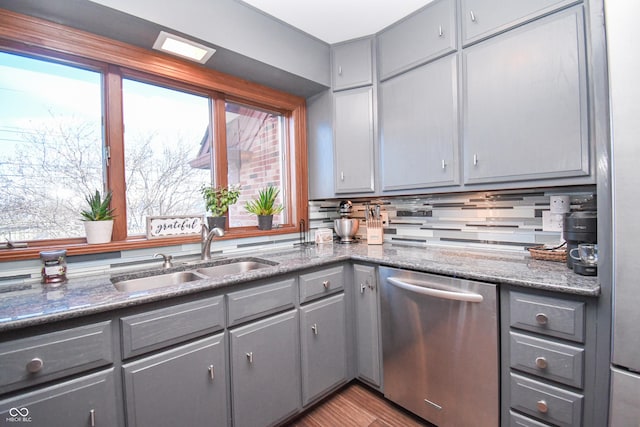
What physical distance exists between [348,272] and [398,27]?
174 cm

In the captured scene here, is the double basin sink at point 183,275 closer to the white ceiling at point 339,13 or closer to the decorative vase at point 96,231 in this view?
the decorative vase at point 96,231

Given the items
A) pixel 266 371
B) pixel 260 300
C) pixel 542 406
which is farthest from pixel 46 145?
pixel 542 406

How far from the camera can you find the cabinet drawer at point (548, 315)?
107cm

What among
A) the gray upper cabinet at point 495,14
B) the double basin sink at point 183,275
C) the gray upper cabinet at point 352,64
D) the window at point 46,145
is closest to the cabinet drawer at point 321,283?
the double basin sink at point 183,275

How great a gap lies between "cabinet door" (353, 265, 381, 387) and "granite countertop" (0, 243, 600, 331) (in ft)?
0.38

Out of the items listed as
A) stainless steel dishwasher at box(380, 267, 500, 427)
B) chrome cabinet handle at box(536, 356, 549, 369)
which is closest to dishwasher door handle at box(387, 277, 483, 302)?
stainless steel dishwasher at box(380, 267, 500, 427)

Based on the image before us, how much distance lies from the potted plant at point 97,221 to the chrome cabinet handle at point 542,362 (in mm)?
2122

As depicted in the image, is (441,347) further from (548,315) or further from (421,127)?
(421,127)

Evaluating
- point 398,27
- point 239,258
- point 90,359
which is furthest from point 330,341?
point 398,27

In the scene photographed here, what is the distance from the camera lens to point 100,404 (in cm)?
99

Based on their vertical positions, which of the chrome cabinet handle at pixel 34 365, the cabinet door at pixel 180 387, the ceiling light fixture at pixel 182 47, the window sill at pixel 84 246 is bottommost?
the cabinet door at pixel 180 387

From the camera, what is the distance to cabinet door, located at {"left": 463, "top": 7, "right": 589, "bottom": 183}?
1.30 meters

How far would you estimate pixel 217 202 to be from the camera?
189 cm

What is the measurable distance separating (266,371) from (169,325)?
22.2 inches
